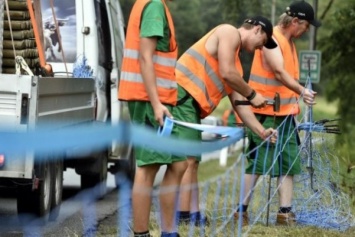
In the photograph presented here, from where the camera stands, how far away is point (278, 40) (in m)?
9.58

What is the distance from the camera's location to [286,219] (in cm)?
938

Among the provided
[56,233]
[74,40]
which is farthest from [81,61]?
[56,233]

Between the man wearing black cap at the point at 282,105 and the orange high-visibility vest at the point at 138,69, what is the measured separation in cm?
223

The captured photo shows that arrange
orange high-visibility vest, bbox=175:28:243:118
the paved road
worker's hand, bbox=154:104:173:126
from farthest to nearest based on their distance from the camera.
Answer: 1. the paved road
2. orange high-visibility vest, bbox=175:28:243:118
3. worker's hand, bbox=154:104:173:126

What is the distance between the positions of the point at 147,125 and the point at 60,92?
268cm

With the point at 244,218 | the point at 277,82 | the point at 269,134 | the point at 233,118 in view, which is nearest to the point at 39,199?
the point at 244,218

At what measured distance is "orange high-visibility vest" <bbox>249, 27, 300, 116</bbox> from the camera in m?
9.58

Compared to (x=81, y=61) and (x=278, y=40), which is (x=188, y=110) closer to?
(x=278, y=40)

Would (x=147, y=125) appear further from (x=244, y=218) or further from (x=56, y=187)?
(x=56, y=187)

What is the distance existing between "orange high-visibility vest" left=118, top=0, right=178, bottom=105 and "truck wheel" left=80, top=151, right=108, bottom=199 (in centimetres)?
556

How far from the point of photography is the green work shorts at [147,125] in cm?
715

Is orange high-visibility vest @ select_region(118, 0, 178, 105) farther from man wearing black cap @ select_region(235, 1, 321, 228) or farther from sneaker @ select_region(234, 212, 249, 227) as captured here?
sneaker @ select_region(234, 212, 249, 227)

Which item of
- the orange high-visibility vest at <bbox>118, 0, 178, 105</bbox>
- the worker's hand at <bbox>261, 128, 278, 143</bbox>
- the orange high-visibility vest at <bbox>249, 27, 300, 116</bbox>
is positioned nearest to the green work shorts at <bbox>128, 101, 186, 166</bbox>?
the orange high-visibility vest at <bbox>118, 0, 178, 105</bbox>

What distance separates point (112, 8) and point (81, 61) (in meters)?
2.18
